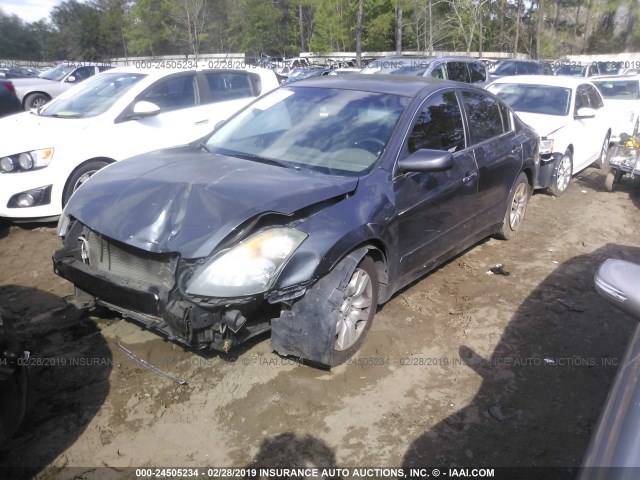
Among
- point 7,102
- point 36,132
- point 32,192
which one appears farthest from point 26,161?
point 7,102

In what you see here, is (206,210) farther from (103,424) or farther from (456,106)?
(456,106)

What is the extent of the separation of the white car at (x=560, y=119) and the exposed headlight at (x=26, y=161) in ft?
20.6

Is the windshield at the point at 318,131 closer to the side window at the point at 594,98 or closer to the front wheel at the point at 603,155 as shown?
the side window at the point at 594,98

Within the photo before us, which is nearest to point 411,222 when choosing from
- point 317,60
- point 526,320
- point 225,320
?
point 526,320

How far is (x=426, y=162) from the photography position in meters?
3.49

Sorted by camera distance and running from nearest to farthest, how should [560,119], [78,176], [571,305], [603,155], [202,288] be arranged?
[202,288] → [571,305] → [78,176] → [560,119] → [603,155]

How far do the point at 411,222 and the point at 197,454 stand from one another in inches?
82.0

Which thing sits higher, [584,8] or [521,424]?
[584,8]

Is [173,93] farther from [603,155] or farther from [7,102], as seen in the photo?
[603,155]

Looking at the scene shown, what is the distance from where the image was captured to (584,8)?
49.6m

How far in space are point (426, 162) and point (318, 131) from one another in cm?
89

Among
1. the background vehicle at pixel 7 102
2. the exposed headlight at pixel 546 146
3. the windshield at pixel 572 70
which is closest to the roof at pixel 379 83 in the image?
the exposed headlight at pixel 546 146

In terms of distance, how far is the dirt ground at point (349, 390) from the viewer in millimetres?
2660

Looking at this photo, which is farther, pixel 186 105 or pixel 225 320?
pixel 186 105
